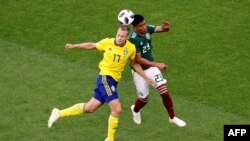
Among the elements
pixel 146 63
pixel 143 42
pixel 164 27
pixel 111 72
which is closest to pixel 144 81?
pixel 146 63

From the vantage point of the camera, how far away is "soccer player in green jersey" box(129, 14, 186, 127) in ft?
42.3

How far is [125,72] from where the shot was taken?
53.5 ft

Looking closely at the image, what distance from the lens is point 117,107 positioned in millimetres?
12297

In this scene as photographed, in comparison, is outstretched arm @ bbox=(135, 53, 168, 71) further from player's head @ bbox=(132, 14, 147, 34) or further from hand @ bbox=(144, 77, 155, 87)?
player's head @ bbox=(132, 14, 147, 34)

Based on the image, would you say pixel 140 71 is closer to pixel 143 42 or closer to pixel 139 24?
pixel 143 42

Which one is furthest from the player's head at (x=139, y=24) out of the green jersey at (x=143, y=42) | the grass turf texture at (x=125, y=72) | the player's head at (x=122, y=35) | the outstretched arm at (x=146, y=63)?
the grass turf texture at (x=125, y=72)

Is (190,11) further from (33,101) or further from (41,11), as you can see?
(33,101)

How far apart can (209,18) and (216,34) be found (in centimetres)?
110

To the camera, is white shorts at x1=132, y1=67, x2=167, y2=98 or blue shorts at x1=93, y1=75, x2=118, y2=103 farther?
A: white shorts at x1=132, y1=67, x2=167, y2=98

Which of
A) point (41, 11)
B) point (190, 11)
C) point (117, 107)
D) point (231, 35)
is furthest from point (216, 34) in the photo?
point (117, 107)

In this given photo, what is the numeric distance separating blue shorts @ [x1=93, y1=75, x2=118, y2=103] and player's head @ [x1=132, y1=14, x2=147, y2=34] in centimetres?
123

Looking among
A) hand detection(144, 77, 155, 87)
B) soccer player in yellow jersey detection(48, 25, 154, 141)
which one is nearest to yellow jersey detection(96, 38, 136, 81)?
soccer player in yellow jersey detection(48, 25, 154, 141)

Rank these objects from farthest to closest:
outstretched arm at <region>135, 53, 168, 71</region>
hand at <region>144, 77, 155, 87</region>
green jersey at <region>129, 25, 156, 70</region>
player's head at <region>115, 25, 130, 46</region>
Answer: green jersey at <region>129, 25, 156, 70</region> < outstretched arm at <region>135, 53, 168, 71</region> < hand at <region>144, 77, 155, 87</region> < player's head at <region>115, 25, 130, 46</region>

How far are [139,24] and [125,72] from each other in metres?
3.55
